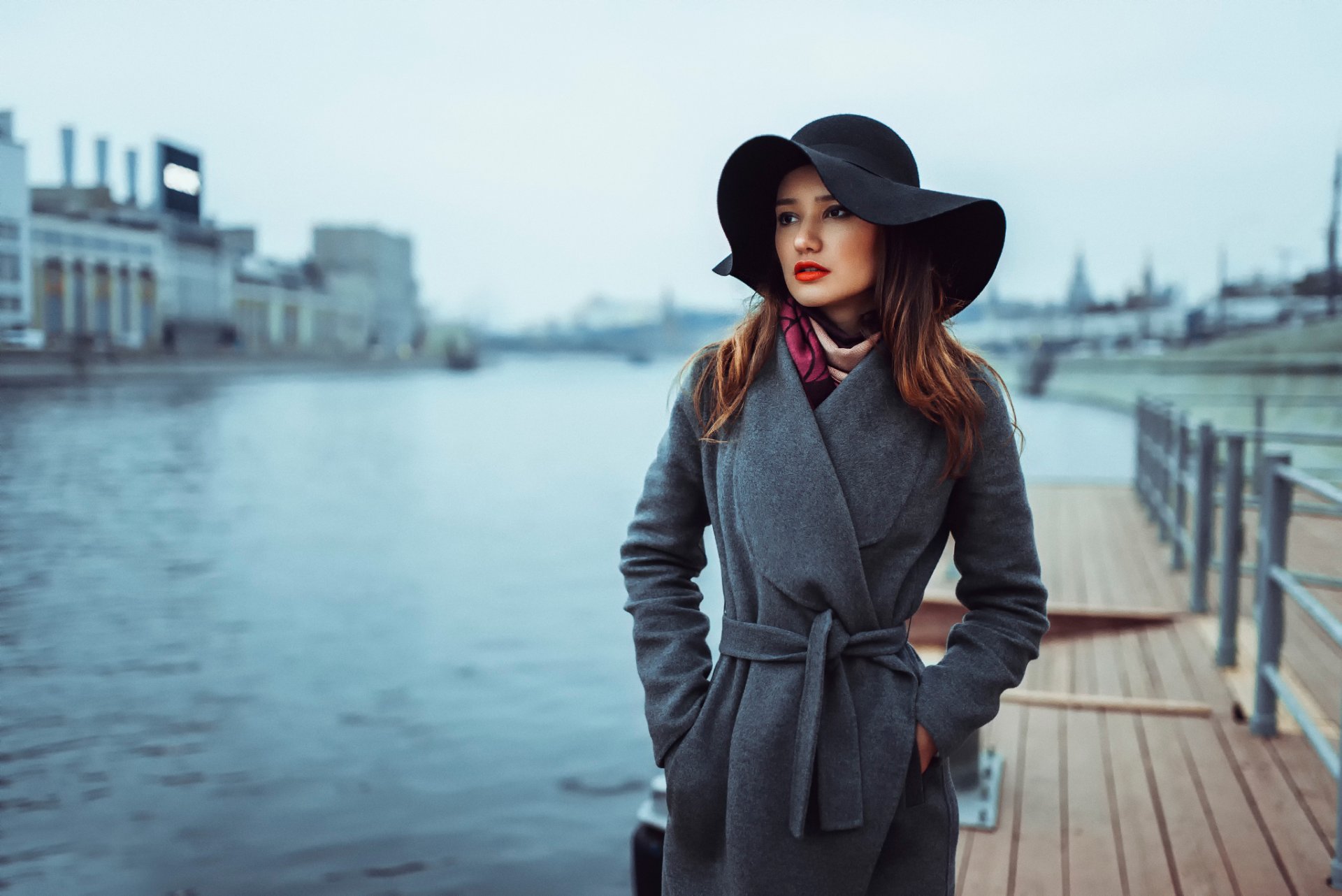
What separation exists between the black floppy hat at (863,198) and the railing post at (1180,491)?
3864 mm

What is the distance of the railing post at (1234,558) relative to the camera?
10.8 feet

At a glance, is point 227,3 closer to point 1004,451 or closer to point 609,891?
point 609,891

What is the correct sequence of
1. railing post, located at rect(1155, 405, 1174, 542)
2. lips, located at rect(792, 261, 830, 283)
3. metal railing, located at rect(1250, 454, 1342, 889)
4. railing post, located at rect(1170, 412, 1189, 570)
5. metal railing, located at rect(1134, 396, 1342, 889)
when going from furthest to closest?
railing post, located at rect(1155, 405, 1174, 542), railing post, located at rect(1170, 412, 1189, 570), metal railing, located at rect(1250, 454, 1342, 889), metal railing, located at rect(1134, 396, 1342, 889), lips, located at rect(792, 261, 830, 283)

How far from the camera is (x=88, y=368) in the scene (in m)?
6.23

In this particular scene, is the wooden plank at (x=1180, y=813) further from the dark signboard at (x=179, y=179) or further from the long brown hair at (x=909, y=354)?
the dark signboard at (x=179, y=179)

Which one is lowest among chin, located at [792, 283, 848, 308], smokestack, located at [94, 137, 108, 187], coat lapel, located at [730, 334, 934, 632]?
coat lapel, located at [730, 334, 934, 632]

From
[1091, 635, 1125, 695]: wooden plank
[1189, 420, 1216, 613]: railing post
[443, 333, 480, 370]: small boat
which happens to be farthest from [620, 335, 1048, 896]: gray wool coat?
[443, 333, 480, 370]: small boat

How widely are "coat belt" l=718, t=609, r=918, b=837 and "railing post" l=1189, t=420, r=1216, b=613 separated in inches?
129

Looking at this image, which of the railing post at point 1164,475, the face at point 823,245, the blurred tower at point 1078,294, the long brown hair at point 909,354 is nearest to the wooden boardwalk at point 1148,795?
the long brown hair at point 909,354

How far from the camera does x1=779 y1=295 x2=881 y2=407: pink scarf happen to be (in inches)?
46.0

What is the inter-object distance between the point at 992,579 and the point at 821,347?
0.32 metres

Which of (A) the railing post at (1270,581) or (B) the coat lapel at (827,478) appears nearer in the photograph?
(B) the coat lapel at (827,478)

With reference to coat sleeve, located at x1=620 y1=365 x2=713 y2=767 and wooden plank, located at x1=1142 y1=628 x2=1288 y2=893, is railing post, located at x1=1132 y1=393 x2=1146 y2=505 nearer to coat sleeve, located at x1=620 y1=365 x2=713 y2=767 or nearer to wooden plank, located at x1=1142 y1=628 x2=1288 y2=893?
wooden plank, located at x1=1142 y1=628 x2=1288 y2=893

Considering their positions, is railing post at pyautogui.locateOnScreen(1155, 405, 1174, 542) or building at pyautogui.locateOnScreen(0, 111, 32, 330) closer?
building at pyautogui.locateOnScreen(0, 111, 32, 330)
